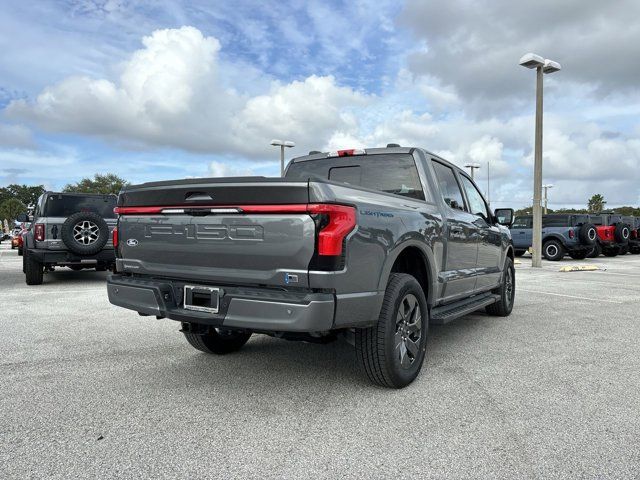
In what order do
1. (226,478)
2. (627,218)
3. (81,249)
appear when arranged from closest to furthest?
(226,478) < (81,249) < (627,218)

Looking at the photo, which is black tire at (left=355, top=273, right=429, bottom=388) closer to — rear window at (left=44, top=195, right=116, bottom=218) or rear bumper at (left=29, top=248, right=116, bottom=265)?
rear bumper at (left=29, top=248, right=116, bottom=265)

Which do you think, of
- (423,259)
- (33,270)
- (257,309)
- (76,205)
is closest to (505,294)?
(423,259)

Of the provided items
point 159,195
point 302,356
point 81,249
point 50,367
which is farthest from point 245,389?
point 81,249

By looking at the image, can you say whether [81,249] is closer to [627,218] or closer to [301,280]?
[301,280]

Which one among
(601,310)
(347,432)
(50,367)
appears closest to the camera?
(347,432)

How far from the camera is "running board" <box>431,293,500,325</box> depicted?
4230 millimetres

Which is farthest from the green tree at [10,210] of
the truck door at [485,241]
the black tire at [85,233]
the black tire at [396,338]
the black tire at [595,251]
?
the black tire at [396,338]

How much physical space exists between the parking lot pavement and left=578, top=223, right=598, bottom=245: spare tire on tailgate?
1364 cm

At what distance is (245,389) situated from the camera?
3635mm

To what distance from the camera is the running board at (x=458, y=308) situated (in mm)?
4230

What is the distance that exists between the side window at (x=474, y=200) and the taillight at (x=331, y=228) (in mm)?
3025

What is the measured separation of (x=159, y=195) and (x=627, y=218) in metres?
23.9

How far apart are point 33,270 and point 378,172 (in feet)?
26.1

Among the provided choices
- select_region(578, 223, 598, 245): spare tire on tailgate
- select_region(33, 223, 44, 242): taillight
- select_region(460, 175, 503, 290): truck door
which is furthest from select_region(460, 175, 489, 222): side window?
select_region(578, 223, 598, 245): spare tire on tailgate
